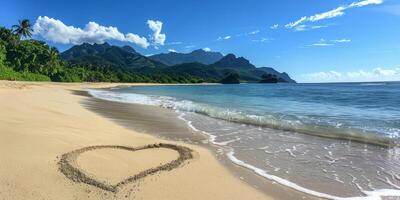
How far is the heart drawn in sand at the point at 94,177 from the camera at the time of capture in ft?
19.1

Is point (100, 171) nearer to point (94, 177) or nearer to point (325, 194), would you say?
point (94, 177)

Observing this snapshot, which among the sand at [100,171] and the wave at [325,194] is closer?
the sand at [100,171]

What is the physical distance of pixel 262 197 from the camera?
5984 millimetres

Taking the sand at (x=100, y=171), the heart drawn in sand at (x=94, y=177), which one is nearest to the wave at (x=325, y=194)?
the sand at (x=100, y=171)

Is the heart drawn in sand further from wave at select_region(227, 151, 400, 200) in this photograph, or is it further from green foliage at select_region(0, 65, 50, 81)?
green foliage at select_region(0, 65, 50, 81)

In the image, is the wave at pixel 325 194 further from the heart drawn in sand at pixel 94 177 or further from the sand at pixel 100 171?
the heart drawn in sand at pixel 94 177

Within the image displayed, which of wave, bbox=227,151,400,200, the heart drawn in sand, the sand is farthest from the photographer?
wave, bbox=227,151,400,200

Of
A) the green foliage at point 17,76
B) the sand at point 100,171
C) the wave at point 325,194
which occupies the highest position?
the green foliage at point 17,76

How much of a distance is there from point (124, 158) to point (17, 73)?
256ft

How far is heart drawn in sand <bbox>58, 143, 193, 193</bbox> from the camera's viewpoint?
19.1 feet

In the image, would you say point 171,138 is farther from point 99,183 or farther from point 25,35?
point 25,35

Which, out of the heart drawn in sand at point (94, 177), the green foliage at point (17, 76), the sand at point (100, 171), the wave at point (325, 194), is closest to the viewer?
the sand at point (100, 171)

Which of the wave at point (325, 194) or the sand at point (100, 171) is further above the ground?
the sand at point (100, 171)

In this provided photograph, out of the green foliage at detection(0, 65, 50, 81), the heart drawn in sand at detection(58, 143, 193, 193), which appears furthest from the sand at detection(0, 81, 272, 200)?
the green foliage at detection(0, 65, 50, 81)
